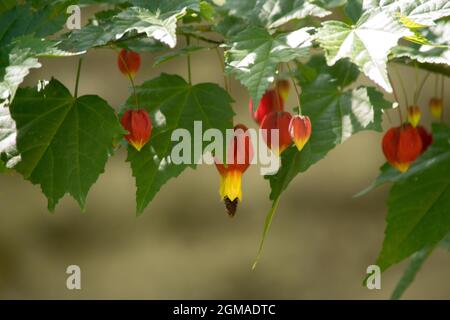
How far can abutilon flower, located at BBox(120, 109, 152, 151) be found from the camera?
810mm

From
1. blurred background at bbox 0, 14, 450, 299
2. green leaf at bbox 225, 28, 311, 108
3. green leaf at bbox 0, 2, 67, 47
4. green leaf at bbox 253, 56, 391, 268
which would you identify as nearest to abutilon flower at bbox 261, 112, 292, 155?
green leaf at bbox 253, 56, 391, 268

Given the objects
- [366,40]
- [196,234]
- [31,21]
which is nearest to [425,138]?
[366,40]

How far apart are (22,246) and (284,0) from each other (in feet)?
5.92

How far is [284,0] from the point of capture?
32.9 inches

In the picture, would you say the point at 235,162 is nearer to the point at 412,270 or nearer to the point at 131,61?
the point at 131,61

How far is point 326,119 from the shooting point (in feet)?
2.84

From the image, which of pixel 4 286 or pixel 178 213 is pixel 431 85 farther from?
pixel 4 286

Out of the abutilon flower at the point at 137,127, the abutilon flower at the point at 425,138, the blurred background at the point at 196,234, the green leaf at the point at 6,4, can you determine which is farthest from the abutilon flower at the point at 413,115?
the blurred background at the point at 196,234

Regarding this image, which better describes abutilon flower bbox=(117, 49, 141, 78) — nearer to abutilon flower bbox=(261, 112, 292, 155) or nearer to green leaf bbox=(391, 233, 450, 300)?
abutilon flower bbox=(261, 112, 292, 155)

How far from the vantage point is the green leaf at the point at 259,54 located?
68 centimetres

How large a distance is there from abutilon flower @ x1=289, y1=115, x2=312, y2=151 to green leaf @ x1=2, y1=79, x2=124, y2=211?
0.53 ft

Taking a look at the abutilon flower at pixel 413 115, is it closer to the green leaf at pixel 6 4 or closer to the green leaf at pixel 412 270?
the green leaf at pixel 412 270

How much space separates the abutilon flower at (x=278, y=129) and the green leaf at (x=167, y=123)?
41 mm

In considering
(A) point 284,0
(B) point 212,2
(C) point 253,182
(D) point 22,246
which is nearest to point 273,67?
(A) point 284,0
